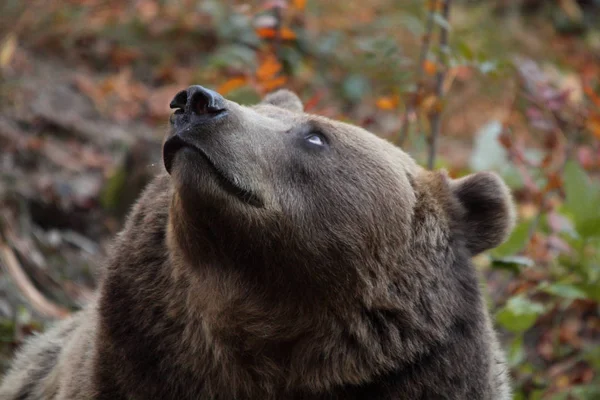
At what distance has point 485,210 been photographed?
4.12 m

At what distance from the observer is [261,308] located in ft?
11.9

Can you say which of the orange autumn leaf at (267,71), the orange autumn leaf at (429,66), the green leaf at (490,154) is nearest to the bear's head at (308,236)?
the orange autumn leaf at (267,71)

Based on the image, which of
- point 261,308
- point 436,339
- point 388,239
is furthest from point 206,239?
point 436,339

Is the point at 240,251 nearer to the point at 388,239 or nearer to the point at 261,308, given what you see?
the point at 261,308

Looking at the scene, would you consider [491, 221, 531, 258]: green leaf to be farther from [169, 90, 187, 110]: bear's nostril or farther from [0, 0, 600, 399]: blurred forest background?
[169, 90, 187, 110]: bear's nostril

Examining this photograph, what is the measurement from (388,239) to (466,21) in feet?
32.3

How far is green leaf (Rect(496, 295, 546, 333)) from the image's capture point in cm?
506

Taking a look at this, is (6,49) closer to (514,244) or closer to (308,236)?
(514,244)

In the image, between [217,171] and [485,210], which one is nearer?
[217,171]

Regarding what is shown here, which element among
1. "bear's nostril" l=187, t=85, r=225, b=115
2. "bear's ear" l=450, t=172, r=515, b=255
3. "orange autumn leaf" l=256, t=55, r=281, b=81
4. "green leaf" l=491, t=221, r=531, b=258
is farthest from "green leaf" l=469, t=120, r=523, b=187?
"bear's nostril" l=187, t=85, r=225, b=115

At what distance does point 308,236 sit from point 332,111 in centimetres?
299

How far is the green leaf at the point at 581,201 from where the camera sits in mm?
5767

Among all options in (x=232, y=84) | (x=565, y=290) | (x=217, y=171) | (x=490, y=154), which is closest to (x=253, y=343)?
(x=217, y=171)

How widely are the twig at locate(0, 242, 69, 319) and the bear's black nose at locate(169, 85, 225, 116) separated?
3103 millimetres
